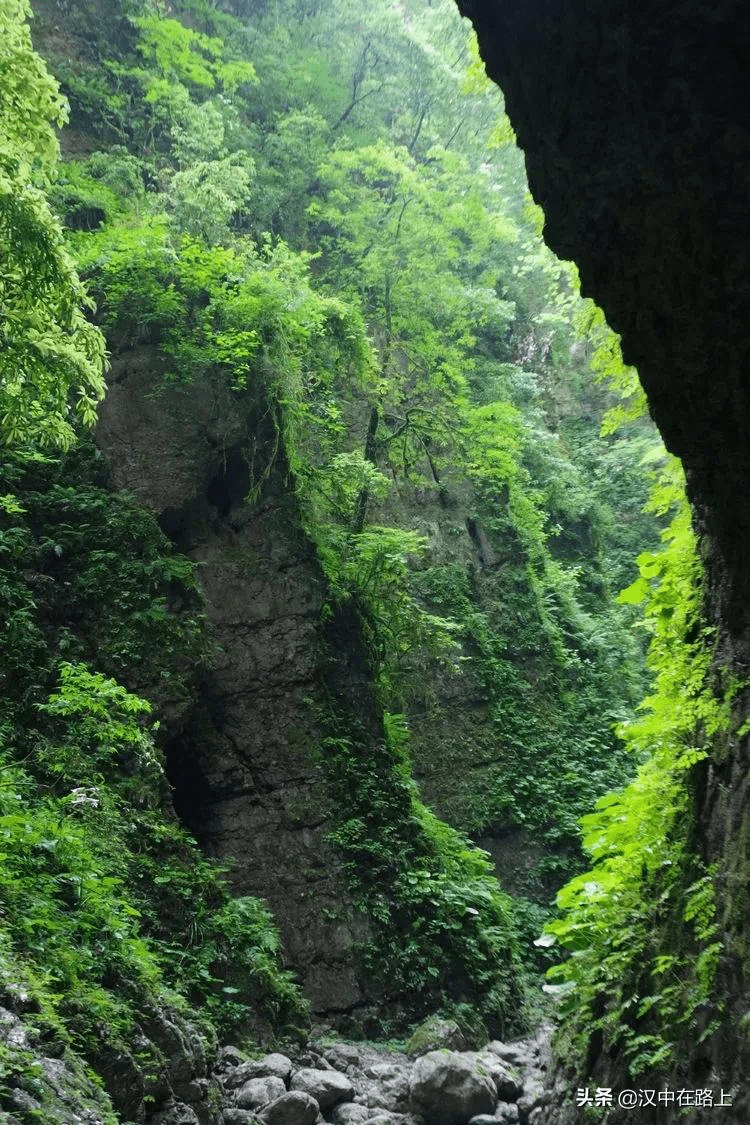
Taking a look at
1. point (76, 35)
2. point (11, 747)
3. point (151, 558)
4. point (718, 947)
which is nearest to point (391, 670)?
point (151, 558)

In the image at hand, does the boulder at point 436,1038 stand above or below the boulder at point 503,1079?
above

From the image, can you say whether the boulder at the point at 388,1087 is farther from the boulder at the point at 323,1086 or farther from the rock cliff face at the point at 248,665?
the rock cliff face at the point at 248,665

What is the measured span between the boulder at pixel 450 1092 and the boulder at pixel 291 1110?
1.07 metres

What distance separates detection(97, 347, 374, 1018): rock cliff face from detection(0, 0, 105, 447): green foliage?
4214 millimetres

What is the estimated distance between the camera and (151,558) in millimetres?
11047

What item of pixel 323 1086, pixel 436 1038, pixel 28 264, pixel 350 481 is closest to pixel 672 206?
pixel 28 264

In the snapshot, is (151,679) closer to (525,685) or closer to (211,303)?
(211,303)

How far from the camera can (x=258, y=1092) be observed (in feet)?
23.9

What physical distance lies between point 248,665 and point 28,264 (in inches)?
234

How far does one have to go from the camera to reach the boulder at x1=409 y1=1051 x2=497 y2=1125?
777 centimetres

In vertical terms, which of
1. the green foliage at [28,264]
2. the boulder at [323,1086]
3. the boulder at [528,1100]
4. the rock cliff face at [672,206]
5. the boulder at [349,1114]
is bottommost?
the boulder at [349,1114]

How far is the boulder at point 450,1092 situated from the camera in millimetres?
7766

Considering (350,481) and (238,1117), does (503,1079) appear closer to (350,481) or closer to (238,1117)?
(238,1117)

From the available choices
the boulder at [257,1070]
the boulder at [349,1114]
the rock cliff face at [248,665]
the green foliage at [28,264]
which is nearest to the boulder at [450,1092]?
the boulder at [349,1114]
